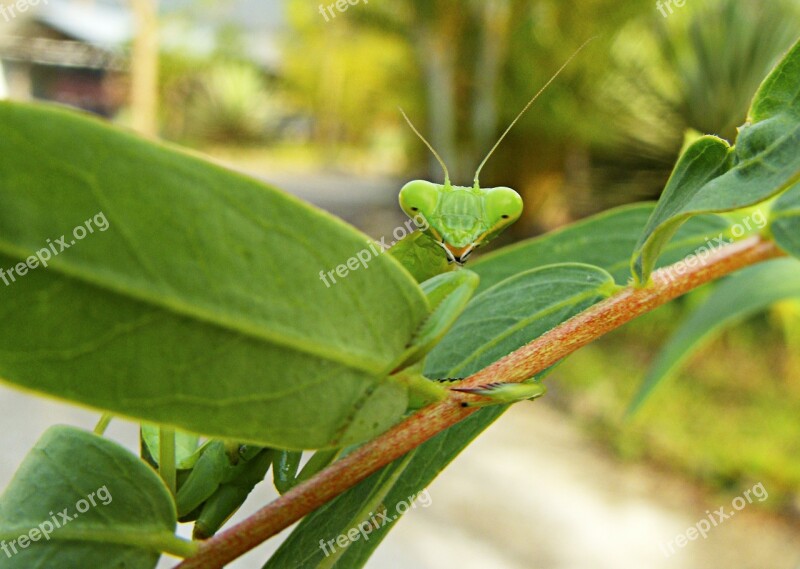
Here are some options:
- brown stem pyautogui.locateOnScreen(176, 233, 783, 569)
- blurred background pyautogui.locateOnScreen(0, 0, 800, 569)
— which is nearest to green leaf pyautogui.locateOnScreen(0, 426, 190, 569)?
brown stem pyautogui.locateOnScreen(176, 233, 783, 569)

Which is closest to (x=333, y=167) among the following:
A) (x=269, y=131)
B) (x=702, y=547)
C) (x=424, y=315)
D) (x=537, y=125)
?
(x=269, y=131)

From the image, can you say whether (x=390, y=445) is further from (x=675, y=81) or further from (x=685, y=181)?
(x=675, y=81)

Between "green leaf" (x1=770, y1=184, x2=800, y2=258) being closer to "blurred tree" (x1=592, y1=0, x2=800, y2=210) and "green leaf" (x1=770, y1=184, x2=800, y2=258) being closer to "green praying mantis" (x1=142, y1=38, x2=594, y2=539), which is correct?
"green praying mantis" (x1=142, y1=38, x2=594, y2=539)

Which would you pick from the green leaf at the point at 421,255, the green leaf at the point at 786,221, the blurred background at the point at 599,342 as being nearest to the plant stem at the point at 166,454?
the green leaf at the point at 421,255

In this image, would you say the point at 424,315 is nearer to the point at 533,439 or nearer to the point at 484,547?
the point at 484,547

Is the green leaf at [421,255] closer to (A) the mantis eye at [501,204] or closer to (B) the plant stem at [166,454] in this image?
(A) the mantis eye at [501,204]

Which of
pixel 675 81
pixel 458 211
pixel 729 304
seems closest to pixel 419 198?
pixel 458 211
